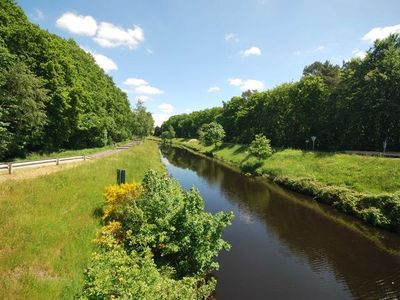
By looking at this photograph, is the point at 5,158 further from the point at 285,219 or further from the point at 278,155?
the point at 278,155

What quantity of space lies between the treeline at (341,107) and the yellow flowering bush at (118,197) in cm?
4270

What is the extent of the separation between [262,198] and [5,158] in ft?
102

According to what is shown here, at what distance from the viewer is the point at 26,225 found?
582 inches

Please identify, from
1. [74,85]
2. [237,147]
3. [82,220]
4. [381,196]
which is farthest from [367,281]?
[237,147]

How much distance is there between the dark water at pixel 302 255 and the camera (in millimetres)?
15492

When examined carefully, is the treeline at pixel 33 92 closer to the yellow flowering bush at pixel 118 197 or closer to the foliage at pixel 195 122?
the yellow flowering bush at pixel 118 197

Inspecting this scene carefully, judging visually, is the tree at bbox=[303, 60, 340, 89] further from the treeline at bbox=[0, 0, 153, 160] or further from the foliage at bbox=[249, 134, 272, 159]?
the treeline at bbox=[0, 0, 153, 160]

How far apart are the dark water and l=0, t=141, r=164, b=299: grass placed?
24.2 feet

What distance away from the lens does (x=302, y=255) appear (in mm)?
19672

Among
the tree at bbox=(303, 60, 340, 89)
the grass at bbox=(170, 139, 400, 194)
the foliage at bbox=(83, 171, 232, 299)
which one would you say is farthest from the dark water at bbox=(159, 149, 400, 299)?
the tree at bbox=(303, 60, 340, 89)

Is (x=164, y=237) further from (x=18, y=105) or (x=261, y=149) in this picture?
(x=261, y=149)

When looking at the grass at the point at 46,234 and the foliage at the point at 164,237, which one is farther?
the foliage at the point at 164,237

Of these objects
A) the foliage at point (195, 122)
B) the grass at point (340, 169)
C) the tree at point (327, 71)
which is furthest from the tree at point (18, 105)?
the foliage at point (195, 122)

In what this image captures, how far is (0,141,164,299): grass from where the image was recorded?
37.1 ft
